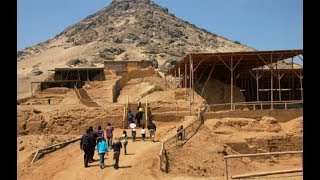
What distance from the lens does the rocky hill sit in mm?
81812

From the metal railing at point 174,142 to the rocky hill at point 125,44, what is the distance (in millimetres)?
41583


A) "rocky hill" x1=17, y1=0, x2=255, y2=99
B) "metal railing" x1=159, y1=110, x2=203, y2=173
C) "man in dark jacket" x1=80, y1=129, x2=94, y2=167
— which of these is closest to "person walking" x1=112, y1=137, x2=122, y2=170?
"man in dark jacket" x1=80, y1=129, x2=94, y2=167

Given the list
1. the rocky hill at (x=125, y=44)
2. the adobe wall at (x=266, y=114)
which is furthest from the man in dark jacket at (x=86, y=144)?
the rocky hill at (x=125, y=44)

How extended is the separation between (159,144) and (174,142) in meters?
0.70

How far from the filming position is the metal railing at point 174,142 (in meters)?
17.9

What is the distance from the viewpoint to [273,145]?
89.4 feet

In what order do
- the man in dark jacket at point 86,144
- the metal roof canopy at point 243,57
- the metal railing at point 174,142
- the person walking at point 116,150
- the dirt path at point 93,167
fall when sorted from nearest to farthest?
the dirt path at point 93,167, the person walking at point 116,150, the man in dark jacket at point 86,144, the metal railing at point 174,142, the metal roof canopy at point 243,57

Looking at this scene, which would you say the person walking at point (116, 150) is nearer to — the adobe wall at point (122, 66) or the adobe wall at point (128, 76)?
the adobe wall at point (128, 76)

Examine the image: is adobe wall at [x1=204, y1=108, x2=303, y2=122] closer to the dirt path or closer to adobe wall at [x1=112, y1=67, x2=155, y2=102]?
the dirt path

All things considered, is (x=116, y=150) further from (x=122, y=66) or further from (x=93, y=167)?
(x=122, y=66)

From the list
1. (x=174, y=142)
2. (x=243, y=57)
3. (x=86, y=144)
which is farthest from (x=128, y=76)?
(x=86, y=144)

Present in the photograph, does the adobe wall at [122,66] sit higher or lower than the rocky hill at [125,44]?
lower

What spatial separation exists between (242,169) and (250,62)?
17572 millimetres

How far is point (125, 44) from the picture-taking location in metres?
96.6
